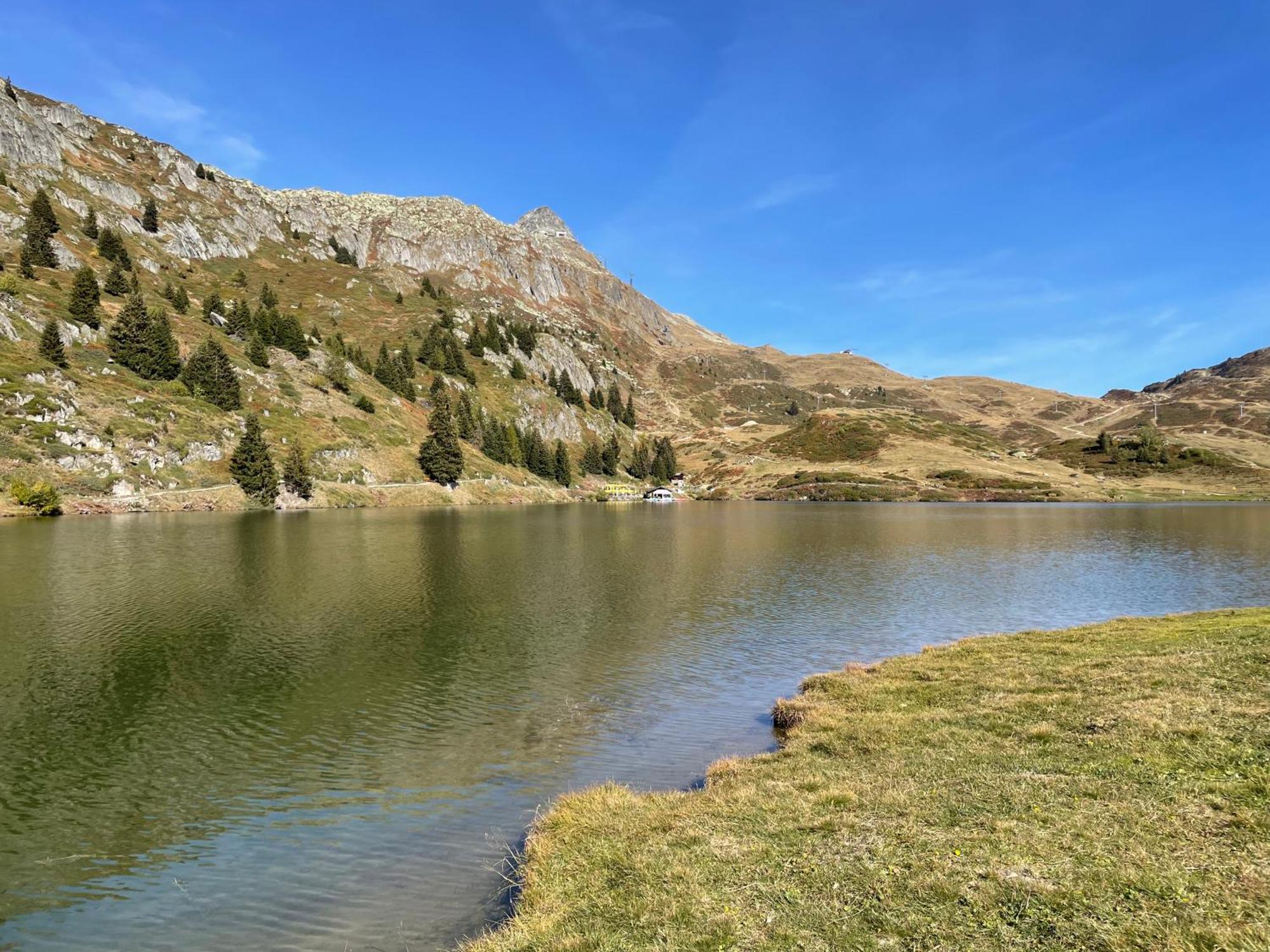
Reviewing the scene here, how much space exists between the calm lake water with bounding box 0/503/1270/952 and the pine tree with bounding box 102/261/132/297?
404 ft

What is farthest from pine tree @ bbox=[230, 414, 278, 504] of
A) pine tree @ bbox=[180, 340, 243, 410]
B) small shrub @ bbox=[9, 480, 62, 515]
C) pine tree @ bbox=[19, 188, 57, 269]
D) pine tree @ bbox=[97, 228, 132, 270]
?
pine tree @ bbox=[97, 228, 132, 270]

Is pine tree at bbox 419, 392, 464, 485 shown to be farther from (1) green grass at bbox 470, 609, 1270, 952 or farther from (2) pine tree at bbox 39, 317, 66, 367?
(1) green grass at bbox 470, 609, 1270, 952

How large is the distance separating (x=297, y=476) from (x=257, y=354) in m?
55.8

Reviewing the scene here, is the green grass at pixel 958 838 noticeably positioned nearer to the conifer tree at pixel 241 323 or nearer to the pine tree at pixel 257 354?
the pine tree at pixel 257 354

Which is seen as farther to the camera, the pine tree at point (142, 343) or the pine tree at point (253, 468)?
the pine tree at point (142, 343)

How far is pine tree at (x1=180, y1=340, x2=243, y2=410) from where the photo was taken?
15438 cm

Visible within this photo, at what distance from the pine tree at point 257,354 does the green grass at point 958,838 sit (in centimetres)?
19346

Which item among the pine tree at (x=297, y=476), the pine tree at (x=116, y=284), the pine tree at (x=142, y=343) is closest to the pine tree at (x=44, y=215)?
the pine tree at (x=116, y=284)

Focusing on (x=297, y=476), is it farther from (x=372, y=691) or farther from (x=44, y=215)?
(x=372, y=691)

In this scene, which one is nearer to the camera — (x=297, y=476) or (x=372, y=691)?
(x=372, y=691)

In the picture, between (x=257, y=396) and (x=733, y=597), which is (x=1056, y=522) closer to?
A: (x=733, y=597)

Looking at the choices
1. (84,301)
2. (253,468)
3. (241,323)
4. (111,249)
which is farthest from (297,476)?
(111,249)

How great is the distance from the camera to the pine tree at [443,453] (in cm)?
17925

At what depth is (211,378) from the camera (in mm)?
155875
